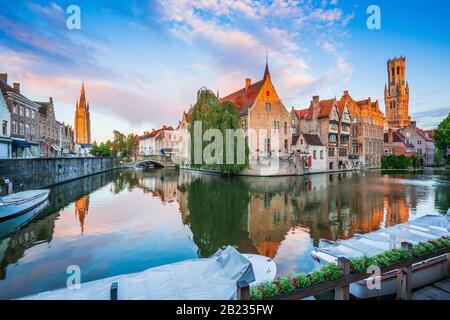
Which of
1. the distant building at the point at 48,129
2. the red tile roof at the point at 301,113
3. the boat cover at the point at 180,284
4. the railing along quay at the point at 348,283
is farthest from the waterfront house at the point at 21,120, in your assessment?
the red tile roof at the point at 301,113

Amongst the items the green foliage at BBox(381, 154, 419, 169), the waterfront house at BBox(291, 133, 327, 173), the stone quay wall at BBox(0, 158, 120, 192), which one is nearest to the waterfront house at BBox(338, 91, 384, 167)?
the green foliage at BBox(381, 154, 419, 169)

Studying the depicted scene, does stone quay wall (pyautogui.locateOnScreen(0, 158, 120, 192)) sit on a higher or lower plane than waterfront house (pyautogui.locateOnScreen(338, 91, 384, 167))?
lower

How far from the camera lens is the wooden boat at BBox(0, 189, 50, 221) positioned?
1538cm

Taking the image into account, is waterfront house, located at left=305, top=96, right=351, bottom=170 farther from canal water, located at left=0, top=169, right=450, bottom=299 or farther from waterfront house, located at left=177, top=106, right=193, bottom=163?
canal water, located at left=0, top=169, right=450, bottom=299

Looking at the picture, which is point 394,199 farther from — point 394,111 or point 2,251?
point 394,111

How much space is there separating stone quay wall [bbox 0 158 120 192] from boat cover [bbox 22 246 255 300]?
69.2ft

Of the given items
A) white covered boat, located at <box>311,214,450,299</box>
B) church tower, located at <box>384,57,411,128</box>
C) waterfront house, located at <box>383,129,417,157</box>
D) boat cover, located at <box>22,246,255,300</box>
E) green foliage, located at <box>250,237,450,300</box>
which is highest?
church tower, located at <box>384,57,411,128</box>

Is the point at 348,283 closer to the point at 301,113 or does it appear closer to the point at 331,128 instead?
the point at 331,128

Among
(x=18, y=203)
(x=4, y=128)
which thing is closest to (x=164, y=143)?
(x=4, y=128)

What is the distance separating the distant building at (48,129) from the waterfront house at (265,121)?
120 ft

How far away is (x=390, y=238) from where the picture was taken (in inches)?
348

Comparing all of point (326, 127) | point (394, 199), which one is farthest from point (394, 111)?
point (394, 199)

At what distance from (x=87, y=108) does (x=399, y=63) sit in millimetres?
146548

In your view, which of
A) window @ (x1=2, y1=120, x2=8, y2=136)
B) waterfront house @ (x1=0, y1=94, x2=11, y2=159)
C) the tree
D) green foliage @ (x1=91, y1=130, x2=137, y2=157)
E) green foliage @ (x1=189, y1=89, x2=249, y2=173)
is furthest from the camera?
green foliage @ (x1=91, y1=130, x2=137, y2=157)
